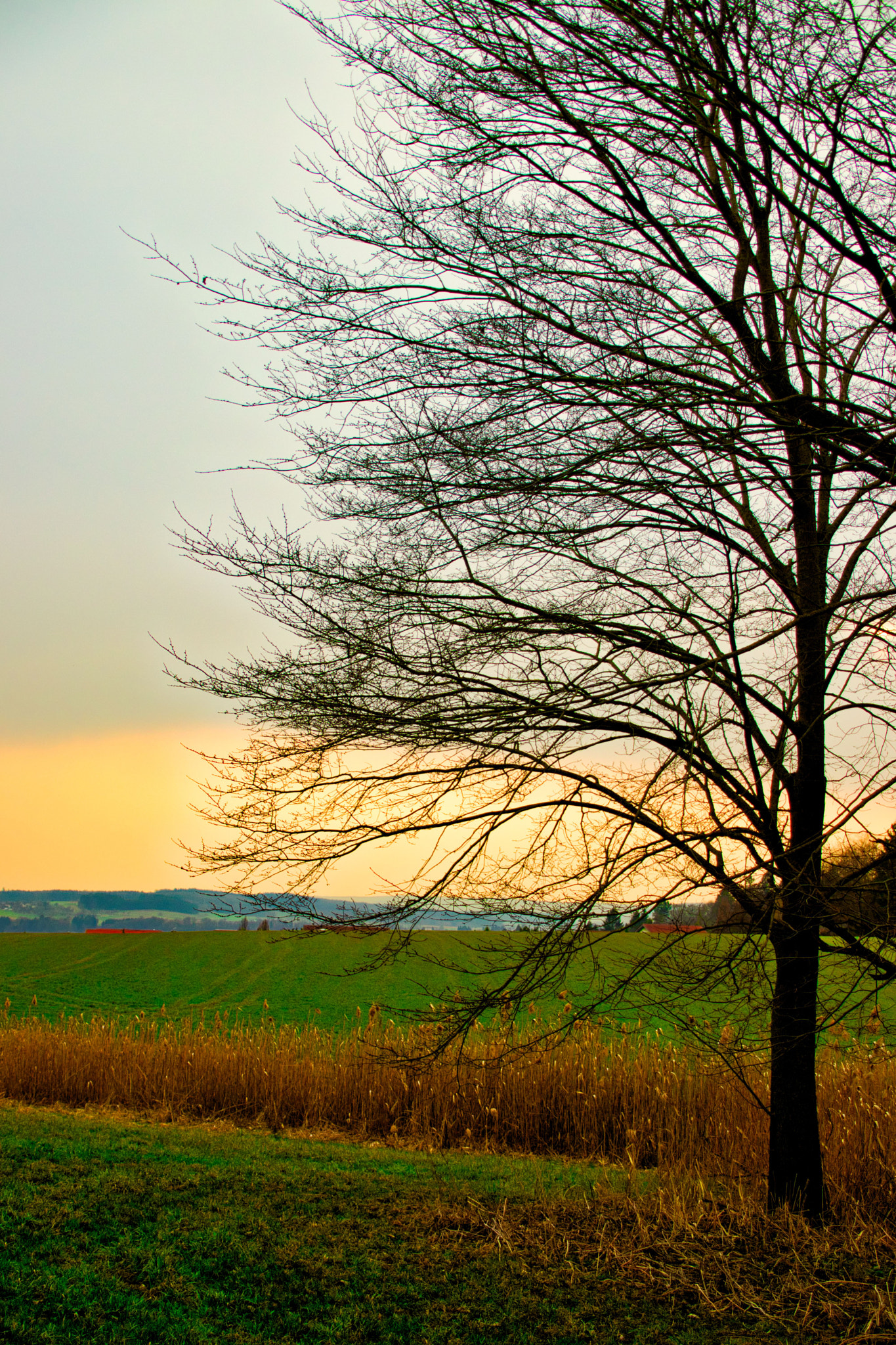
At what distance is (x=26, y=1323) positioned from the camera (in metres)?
3.82

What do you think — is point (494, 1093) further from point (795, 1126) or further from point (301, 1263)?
point (301, 1263)

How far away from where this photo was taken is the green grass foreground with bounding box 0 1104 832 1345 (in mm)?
4035

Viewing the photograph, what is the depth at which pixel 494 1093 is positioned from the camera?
9.25m

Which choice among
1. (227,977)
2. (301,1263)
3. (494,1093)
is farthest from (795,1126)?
(227,977)

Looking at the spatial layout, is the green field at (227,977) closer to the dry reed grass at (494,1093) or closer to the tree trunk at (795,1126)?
the dry reed grass at (494,1093)

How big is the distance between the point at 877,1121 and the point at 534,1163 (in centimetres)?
285

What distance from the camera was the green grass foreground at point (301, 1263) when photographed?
4035 mm

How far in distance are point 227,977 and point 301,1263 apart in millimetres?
25876

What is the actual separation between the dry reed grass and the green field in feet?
16.0

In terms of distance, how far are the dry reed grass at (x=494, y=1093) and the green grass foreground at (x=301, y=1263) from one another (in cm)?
120

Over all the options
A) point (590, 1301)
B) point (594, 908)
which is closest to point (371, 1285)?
point (590, 1301)

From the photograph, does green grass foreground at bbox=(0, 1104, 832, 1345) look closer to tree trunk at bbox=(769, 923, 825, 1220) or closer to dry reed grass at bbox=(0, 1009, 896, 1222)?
tree trunk at bbox=(769, 923, 825, 1220)

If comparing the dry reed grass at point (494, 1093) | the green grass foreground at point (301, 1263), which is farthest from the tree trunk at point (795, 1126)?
the dry reed grass at point (494, 1093)

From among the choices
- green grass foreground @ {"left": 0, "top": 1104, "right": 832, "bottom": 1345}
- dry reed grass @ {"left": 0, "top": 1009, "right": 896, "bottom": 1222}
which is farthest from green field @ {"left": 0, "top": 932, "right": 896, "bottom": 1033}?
green grass foreground @ {"left": 0, "top": 1104, "right": 832, "bottom": 1345}
